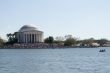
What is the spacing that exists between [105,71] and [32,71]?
8535 millimetres

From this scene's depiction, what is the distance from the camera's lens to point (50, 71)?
42.6 metres

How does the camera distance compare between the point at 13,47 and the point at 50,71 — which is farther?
the point at 13,47

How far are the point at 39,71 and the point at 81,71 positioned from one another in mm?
4932

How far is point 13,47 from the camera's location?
196 meters

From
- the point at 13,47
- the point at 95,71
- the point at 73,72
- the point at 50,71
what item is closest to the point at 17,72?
the point at 50,71

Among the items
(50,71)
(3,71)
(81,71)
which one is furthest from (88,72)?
(3,71)

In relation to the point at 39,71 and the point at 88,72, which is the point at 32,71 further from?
the point at 88,72

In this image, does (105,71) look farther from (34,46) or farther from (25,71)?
(34,46)

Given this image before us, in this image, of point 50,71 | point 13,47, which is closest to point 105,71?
point 50,71

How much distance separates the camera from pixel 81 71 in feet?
140

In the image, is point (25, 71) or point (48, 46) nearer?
point (25, 71)

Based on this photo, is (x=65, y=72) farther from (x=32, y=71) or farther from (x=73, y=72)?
(x=32, y=71)

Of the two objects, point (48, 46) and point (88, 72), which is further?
point (48, 46)

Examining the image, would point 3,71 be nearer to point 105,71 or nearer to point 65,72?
point 65,72
